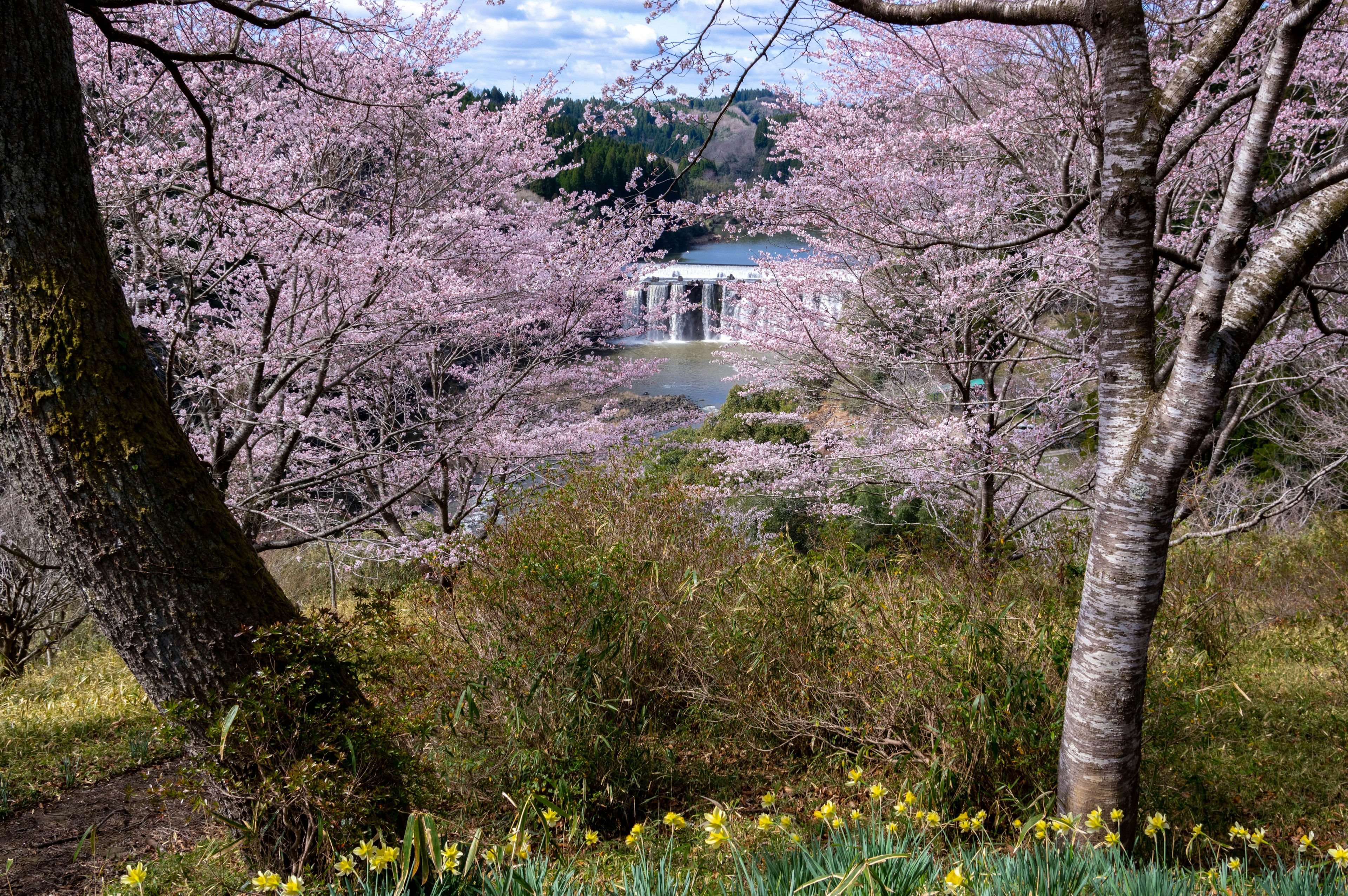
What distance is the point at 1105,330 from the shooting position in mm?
2449

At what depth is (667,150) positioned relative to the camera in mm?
11336

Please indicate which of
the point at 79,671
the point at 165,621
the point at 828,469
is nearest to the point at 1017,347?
the point at 828,469

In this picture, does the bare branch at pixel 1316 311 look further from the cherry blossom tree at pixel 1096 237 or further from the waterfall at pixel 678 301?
the waterfall at pixel 678 301

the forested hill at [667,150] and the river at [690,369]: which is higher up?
the forested hill at [667,150]

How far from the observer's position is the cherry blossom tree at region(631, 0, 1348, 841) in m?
2.29

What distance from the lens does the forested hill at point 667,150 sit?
793cm

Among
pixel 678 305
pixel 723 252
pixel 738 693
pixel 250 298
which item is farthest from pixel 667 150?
pixel 723 252

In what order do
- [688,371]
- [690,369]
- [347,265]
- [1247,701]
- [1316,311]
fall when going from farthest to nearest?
1. [690,369]
2. [688,371]
3. [347,265]
4. [1247,701]
5. [1316,311]

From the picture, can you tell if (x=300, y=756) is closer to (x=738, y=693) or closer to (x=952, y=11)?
(x=738, y=693)

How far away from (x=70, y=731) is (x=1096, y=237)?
20.1 feet

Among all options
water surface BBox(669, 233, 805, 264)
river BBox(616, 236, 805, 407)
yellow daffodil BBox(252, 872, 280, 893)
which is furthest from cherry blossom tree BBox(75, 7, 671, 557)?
water surface BBox(669, 233, 805, 264)

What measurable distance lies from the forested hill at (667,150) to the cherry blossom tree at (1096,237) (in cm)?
121

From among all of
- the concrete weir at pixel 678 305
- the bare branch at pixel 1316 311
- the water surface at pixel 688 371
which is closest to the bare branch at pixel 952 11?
the bare branch at pixel 1316 311

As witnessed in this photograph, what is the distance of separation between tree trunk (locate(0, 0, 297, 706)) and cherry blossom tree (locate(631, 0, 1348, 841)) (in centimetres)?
232
